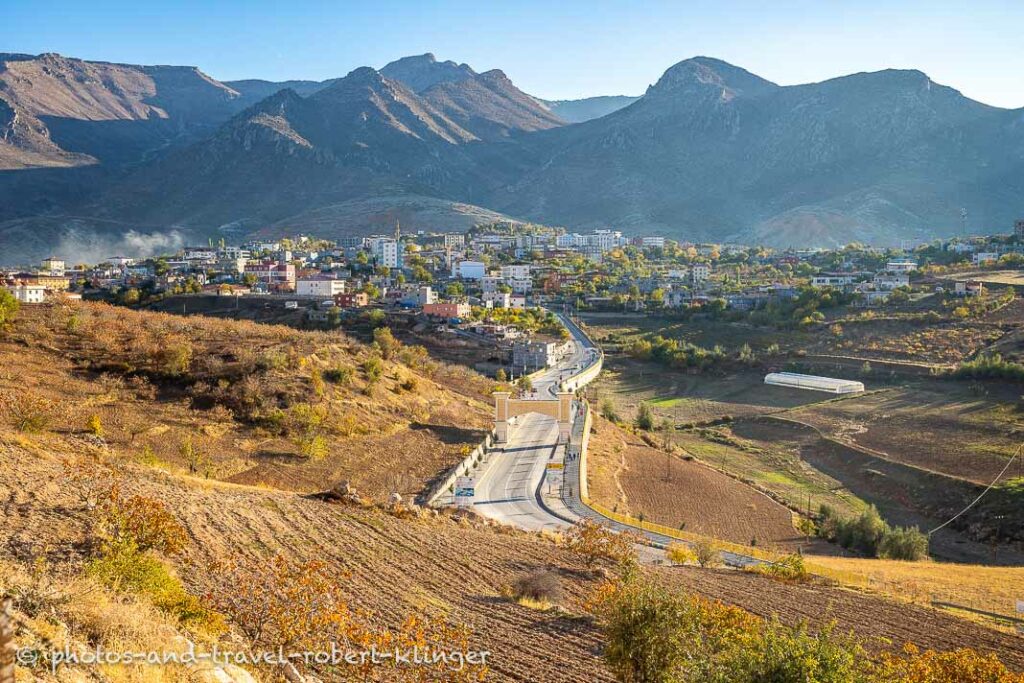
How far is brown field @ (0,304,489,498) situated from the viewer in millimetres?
18875

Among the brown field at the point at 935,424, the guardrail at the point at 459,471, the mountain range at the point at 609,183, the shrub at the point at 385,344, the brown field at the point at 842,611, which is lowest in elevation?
Answer: the brown field at the point at 935,424

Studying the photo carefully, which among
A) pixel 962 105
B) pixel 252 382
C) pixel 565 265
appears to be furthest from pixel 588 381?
pixel 962 105

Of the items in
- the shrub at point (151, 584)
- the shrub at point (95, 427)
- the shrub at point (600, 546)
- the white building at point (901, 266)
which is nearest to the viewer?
the shrub at point (151, 584)

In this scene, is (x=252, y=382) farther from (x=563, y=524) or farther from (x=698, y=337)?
(x=698, y=337)

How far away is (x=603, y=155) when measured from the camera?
648 ft

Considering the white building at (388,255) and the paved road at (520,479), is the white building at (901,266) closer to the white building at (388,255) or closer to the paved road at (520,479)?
the white building at (388,255)

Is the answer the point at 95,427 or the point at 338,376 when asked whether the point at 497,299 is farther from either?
the point at 95,427

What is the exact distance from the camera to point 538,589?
38.0ft

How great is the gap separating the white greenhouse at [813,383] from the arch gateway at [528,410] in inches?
807

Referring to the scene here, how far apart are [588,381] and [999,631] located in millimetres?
33150

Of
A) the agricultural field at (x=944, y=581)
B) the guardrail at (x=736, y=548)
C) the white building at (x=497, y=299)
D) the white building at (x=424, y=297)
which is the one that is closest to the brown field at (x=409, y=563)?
the guardrail at (x=736, y=548)

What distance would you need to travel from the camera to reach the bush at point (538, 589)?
11.5 m

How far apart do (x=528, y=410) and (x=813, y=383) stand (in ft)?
72.9

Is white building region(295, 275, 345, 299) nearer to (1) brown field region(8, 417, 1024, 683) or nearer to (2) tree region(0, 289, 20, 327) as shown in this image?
(2) tree region(0, 289, 20, 327)
